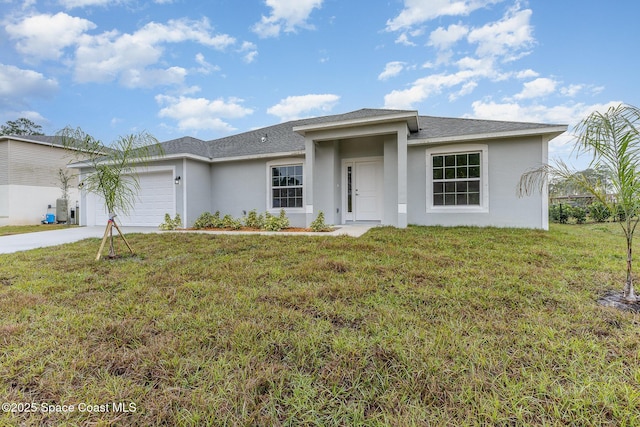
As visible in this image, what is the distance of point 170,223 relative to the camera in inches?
384

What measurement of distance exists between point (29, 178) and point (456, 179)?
2059 cm

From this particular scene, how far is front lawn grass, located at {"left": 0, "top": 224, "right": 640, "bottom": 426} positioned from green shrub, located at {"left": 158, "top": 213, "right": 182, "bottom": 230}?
5454 mm

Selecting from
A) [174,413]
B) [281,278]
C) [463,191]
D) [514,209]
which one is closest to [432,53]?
[463,191]

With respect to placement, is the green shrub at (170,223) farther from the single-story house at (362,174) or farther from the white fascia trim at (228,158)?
the white fascia trim at (228,158)

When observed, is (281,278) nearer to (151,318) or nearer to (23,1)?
(151,318)

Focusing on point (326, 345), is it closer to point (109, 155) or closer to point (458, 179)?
point (109, 155)

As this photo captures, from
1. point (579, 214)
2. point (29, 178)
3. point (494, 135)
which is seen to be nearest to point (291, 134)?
point (494, 135)

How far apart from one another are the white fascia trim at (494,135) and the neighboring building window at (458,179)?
0.32 meters

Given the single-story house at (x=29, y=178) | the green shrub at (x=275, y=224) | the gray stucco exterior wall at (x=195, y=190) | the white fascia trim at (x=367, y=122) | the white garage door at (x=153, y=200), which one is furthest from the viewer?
the single-story house at (x=29, y=178)

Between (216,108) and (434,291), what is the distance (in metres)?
18.0

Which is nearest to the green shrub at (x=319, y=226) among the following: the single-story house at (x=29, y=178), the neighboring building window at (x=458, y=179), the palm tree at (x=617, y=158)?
the neighboring building window at (x=458, y=179)

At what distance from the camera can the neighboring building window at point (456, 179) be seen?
27.9 feet

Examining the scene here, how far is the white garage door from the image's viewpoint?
10617 mm

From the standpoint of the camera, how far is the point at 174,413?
1522 millimetres
